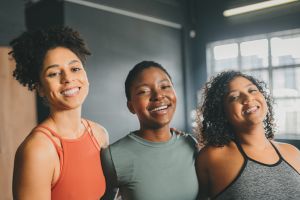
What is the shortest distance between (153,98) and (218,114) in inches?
16.3

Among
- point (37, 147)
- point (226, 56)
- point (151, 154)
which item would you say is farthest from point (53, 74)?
point (226, 56)

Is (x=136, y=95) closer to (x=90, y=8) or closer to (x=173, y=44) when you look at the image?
(x=90, y=8)

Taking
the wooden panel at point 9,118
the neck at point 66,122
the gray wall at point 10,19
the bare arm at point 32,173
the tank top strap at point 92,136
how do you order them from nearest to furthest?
the bare arm at point 32,173 → the neck at point 66,122 → the tank top strap at point 92,136 → the wooden panel at point 9,118 → the gray wall at point 10,19

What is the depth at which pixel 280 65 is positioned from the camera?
5.54m

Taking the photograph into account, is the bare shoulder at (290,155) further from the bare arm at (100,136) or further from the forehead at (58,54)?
the forehead at (58,54)

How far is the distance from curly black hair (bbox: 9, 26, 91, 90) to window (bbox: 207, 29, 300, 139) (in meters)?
4.24

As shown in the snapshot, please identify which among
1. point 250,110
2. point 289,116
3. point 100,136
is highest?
point 250,110

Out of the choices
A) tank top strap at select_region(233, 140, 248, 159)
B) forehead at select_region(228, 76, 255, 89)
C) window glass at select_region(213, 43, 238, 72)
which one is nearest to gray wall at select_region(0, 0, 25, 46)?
forehead at select_region(228, 76, 255, 89)

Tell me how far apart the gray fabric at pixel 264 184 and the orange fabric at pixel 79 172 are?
54 cm

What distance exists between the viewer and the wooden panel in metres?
3.40

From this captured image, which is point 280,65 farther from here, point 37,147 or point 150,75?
point 37,147

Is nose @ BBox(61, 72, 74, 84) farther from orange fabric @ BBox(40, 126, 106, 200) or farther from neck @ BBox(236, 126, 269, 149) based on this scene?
neck @ BBox(236, 126, 269, 149)

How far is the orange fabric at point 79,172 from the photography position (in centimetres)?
132

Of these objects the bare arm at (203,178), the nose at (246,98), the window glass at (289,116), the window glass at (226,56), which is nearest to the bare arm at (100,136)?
the bare arm at (203,178)
